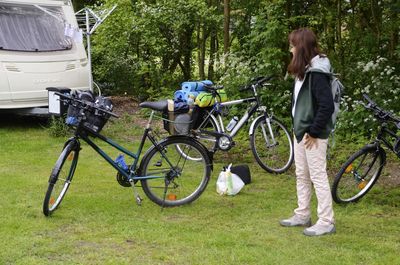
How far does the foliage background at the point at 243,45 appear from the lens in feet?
29.3

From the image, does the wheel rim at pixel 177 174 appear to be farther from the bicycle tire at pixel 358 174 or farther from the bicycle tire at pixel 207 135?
the bicycle tire at pixel 207 135

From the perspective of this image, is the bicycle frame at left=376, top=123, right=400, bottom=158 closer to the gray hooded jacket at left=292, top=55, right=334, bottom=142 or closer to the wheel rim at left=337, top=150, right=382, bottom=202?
the wheel rim at left=337, top=150, right=382, bottom=202

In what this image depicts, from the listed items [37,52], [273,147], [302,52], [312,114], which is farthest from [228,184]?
[37,52]

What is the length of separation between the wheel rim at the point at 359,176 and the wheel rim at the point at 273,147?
1.17 m

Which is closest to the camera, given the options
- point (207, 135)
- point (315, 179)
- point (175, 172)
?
point (315, 179)

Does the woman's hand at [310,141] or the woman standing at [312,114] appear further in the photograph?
the woman's hand at [310,141]

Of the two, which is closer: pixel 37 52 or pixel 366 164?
pixel 366 164

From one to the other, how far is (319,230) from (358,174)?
3.92ft

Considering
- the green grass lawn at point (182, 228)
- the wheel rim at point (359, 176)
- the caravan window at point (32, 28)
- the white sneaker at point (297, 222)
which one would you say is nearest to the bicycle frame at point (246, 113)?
the green grass lawn at point (182, 228)

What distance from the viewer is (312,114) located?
424 centimetres

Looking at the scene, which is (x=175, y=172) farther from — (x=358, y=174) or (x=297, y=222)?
(x=358, y=174)

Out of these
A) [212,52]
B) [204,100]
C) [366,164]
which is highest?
[204,100]

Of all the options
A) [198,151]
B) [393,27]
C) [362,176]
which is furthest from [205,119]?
[393,27]

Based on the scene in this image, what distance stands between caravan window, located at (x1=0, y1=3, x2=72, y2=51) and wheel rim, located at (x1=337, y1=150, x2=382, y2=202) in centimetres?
556
